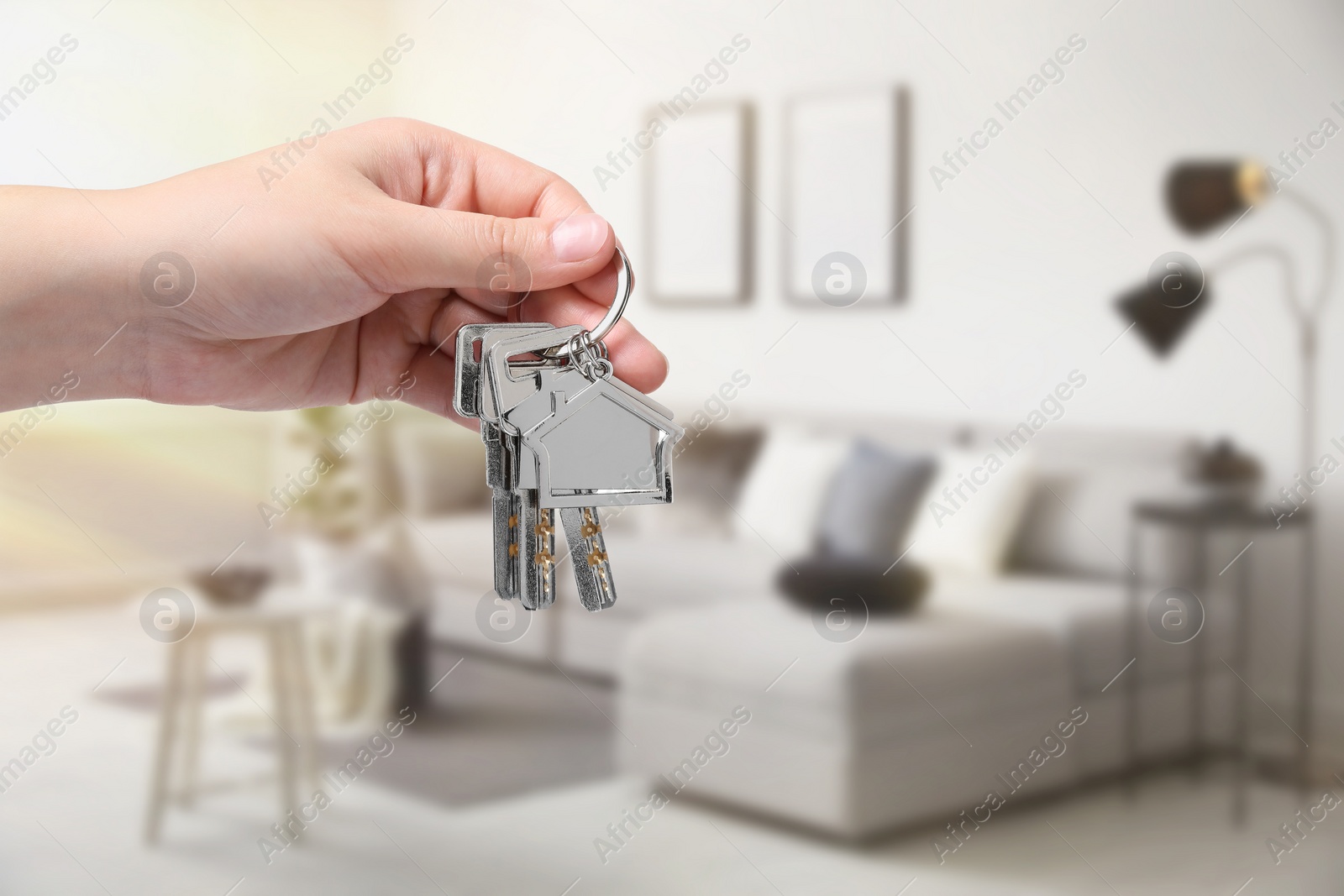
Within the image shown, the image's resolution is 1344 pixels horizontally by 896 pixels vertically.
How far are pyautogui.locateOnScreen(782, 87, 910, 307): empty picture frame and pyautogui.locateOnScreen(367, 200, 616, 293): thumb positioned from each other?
0.91m

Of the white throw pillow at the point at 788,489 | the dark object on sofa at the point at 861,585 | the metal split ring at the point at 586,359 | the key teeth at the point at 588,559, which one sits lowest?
the dark object on sofa at the point at 861,585

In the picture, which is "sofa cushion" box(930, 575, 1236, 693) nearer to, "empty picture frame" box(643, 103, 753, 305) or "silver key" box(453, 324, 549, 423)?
"empty picture frame" box(643, 103, 753, 305)

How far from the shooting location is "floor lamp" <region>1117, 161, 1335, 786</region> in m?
1.49

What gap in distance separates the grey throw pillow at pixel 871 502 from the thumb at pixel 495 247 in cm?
92

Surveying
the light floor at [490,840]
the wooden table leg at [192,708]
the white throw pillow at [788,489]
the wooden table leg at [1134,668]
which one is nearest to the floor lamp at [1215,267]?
the wooden table leg at [1134,668]

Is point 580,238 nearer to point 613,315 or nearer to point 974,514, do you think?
Answer: point 613,315

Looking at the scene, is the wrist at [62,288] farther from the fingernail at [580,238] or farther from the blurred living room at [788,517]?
the blurred living room at [788,517]

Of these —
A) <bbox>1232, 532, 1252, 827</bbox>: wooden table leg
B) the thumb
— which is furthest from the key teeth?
<bbox>1232, 532, 1252, 827</bbox>: wooden table leg

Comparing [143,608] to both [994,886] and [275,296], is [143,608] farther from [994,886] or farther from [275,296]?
[994,886]

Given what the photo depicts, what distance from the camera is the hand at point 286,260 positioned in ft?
2.23

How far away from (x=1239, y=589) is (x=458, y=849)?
47.6 inches

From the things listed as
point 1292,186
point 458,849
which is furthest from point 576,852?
point 1292,186

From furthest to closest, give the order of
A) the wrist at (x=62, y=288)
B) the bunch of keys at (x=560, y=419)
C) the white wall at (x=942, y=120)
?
1. the white wall at (x=942, y=120)
2. the wrist at (x=62, y=288)
3. the bunch of keys at (x=560, y=419)

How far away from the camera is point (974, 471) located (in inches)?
59.4
